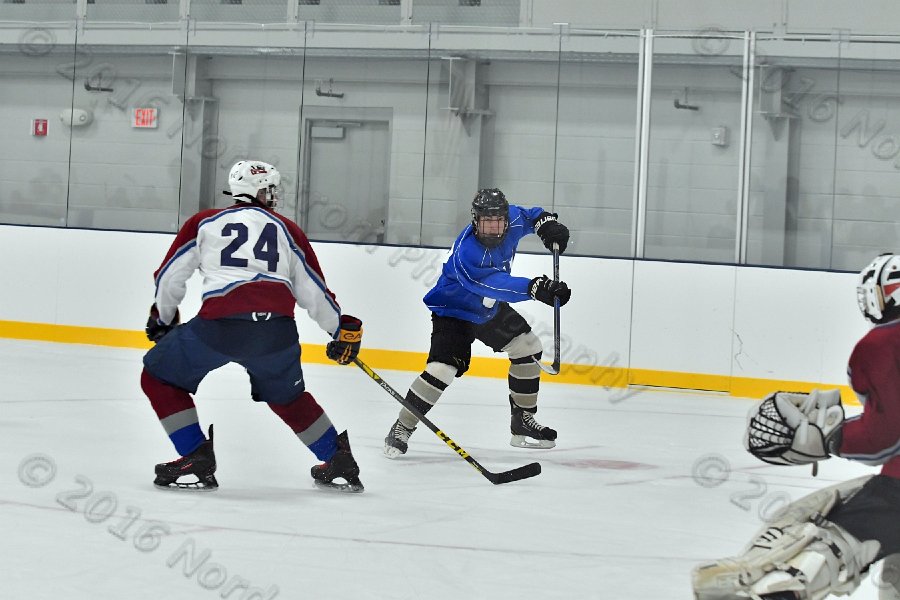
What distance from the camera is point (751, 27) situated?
9969 mm

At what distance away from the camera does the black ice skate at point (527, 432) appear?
17.0 feet

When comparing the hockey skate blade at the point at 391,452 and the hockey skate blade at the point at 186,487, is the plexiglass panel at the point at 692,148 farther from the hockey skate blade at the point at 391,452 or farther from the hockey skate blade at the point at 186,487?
the hockey skate blade at the point at 186,487

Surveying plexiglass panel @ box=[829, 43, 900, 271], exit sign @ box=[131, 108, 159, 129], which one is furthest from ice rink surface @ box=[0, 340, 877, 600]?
exit sign @ box=[131, 108, 159, 129]

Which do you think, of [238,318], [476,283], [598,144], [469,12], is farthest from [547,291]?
[469,12]

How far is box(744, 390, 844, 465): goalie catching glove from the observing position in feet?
6.40

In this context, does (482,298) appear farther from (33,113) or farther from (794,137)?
(33,113)

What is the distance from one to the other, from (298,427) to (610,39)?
532cm

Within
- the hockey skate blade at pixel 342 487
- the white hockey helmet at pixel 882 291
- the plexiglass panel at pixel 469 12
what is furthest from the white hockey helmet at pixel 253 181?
the plexiglass panel at pixel 469 12

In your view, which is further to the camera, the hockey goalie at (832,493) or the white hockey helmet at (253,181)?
the white hockey helmet at (253,181)

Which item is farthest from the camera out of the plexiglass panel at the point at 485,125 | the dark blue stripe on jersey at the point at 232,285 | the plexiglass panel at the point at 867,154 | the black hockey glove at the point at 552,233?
the plexiglass panel at the point at 485,125

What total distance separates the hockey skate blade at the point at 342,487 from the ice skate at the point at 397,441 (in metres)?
0.71

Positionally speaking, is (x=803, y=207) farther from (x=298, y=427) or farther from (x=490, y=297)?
(x=298, y=427)

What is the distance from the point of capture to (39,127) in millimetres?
10328

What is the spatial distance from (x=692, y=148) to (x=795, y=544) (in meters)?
6.39
